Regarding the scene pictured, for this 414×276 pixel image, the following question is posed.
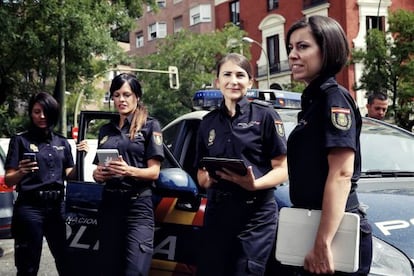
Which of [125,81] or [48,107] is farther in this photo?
[48,107]

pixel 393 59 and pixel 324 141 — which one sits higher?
pixel 393 59

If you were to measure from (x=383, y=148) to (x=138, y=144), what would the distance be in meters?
1.69

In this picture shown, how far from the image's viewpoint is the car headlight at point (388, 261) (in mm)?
2652

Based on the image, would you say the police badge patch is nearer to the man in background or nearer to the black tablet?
the black tablet

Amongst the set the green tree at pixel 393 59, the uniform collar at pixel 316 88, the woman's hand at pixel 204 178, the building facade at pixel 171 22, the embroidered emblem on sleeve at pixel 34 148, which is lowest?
the woman's hand at pixel 204 178

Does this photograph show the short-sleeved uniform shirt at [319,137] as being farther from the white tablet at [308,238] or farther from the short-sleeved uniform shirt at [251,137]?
the short-sleeved uniform shirt at [251,137]

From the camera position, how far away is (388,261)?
2699mm

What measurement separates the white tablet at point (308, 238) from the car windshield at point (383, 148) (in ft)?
4.80

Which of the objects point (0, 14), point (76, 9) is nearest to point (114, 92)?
point (0, 14)

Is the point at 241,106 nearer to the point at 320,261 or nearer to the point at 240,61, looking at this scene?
the point at 240,61

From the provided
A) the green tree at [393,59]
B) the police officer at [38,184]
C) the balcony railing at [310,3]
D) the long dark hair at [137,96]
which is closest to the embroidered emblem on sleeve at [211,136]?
the long dark hair at [137,96]

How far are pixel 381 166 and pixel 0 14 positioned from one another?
1173 cm

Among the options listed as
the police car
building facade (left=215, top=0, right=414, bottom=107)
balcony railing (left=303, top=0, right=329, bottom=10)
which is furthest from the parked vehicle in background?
balcony railing (left=303, top=0, right=329, bottom=10)

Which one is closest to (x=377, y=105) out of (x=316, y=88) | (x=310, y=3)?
(x=316, y=88)
